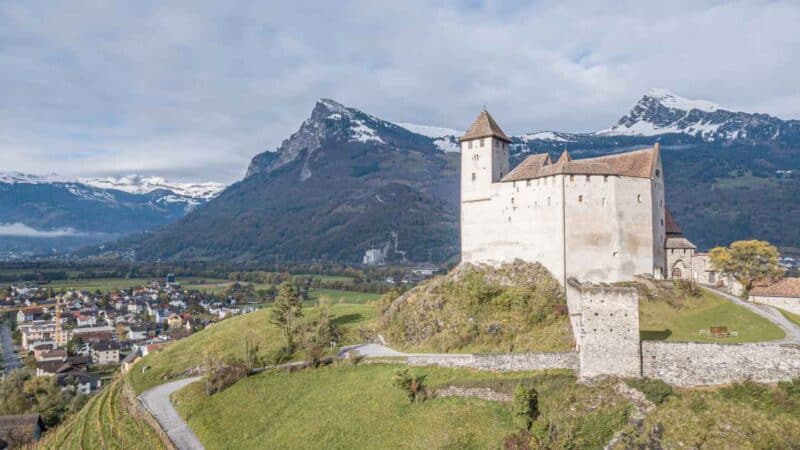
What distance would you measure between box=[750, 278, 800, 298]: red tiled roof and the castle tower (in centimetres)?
2458

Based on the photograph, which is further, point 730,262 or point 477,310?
point 730,262

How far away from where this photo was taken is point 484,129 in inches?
2323

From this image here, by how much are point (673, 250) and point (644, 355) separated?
84.5 feet

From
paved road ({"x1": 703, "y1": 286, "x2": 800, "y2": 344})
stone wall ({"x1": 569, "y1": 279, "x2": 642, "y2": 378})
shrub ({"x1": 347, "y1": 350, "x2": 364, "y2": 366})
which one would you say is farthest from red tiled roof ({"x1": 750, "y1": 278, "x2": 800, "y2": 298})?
shrub ({"x1": 347, "y1": 350, "x2": 364, "y2": 366})

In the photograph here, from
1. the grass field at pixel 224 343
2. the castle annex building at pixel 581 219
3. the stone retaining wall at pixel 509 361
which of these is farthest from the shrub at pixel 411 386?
the grass field at pixel 224 343

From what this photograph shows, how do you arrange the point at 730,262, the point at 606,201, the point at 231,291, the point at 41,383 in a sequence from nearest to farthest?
the point at 606,201 < the point at 730,262 < the point at 41,383 < the point at 231,291

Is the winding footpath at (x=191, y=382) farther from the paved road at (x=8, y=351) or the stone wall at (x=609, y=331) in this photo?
the paved road at (x=8, y=351)

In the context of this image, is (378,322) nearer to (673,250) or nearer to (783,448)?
(673,250)

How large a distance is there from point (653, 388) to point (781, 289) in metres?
28.1

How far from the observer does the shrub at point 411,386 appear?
3900cm

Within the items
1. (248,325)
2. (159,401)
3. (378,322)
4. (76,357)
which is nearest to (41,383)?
(76,357)

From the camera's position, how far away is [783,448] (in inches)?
1043

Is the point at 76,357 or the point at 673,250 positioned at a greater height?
the point at 673,250

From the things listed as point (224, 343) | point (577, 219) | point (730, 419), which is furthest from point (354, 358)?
point (730, 419)
